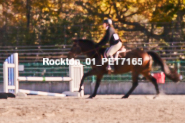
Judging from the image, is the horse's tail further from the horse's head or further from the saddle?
the horse's head

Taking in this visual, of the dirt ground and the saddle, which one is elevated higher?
the saddle

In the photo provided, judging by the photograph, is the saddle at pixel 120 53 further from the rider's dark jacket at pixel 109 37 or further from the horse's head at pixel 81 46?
the horse's head at pixel 81 46

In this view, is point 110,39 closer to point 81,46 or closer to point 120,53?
point 120,53

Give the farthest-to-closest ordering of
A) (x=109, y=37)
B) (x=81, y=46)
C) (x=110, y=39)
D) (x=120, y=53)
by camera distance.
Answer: (x=81, y=46), (x=120, y=53), (x=110, y=39), (x=109, y=37)

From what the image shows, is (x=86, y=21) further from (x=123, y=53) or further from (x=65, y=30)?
(x=123, y=53)

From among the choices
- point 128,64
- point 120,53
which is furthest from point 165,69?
point 120,53

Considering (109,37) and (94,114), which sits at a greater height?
(109,37)

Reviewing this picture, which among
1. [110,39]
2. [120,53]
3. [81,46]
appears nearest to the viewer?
[110,39]

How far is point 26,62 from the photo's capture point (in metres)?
20.5

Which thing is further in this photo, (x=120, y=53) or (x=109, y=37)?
(x=120, y=53)

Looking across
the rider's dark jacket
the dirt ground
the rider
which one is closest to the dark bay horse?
the rider

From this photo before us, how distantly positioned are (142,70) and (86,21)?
8998 millimetres

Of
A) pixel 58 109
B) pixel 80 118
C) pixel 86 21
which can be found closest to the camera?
pixel 80 118

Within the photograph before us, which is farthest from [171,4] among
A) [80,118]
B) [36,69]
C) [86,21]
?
[80,118]
